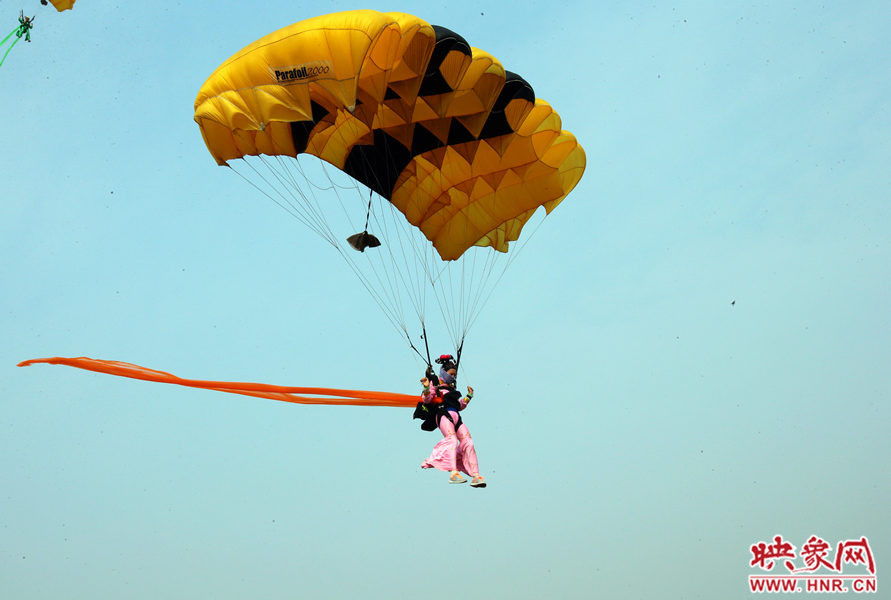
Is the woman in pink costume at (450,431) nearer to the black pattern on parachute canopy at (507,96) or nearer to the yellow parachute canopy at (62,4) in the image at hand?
the black pattern on parachute canopy at (507,96)

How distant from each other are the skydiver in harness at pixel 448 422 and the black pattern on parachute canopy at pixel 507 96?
3.41 metres

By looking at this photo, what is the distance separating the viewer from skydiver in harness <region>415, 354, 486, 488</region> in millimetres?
12508

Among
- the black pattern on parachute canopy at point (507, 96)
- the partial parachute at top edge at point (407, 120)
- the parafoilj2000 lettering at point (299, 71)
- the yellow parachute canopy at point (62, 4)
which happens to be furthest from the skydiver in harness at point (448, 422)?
the yellow parachute canopy at point (62, 4)

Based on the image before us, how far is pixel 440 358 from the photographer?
13.4 meters

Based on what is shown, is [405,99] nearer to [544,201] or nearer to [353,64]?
[353,64]

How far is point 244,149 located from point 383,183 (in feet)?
8.65

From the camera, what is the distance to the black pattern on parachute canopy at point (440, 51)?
11859 mm

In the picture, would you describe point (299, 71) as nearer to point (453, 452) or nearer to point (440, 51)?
point (440, 51)

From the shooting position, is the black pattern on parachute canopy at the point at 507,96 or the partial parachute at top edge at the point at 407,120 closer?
the partial parachute at top edge at the point at 407,120

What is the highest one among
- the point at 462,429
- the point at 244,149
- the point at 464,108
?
the point at 464,108

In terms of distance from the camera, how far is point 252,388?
1275cm

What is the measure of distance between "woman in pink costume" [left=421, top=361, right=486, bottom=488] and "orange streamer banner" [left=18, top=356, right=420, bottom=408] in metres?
0.46

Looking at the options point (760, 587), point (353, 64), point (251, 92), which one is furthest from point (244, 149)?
point (760, 587)

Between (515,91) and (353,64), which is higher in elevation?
(515,91)
